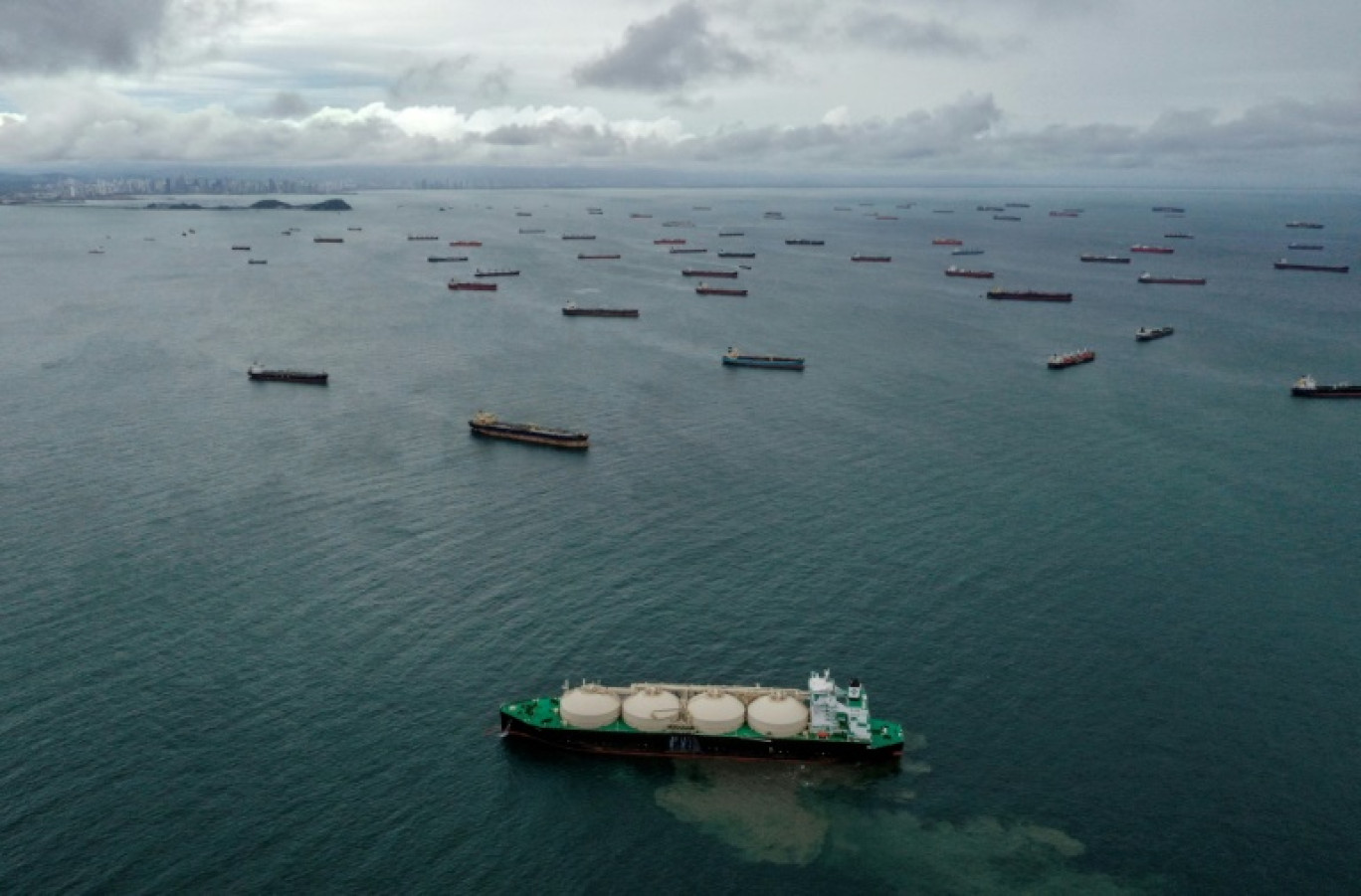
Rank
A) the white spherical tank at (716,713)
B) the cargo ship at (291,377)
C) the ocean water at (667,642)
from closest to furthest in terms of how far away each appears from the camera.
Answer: the ocean water at (667,642) < the white spherical tank at (716,713) < the cargo ship at (291,377)

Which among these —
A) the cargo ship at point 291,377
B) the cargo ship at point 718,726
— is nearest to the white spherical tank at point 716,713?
the cargo ship at point 718,726

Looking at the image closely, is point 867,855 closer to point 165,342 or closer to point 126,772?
point 126,772

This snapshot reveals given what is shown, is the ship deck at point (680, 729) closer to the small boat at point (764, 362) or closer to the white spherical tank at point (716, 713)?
the white spherical tank at point (716, 713)

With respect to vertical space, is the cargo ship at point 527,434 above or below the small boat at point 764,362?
below

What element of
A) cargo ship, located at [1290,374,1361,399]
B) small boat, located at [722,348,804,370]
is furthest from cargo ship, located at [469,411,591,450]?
cargo ship, located at [1290,374,1361,399]

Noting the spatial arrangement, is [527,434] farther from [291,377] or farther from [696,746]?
[696,746]

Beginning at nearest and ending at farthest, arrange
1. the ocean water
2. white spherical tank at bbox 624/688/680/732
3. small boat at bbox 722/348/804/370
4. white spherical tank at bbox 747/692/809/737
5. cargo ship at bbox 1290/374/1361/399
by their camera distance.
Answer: the ocean water → white spherical tank at bbox 747/692/809/737 → white spherical tank at bbox 624/688/680/732 → cargo ship at bbox 1290/374/1361/399 → small boat at bbox 722/348/804/370

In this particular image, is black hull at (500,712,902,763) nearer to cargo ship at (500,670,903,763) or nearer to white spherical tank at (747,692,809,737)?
cargo ship at (500,670,903,763)
